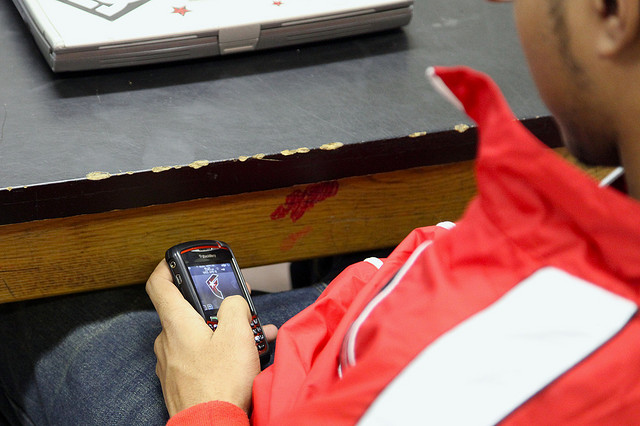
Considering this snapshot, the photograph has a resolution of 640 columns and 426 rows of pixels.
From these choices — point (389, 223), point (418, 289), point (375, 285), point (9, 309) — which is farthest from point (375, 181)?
point (9, 309)

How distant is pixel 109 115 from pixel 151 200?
10 centimetres

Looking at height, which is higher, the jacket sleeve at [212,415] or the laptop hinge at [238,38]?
the laptop hinge at [238,38]

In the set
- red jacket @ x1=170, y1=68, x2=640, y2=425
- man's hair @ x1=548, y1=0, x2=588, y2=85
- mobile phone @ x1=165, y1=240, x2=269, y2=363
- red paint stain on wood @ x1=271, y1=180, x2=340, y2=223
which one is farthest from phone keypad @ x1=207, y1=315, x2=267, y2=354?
man's hair @ x1=548, y1=0, x2=588, y2=85

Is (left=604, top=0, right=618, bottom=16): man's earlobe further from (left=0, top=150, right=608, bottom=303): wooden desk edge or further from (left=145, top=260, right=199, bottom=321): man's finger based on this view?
(left=145, top=260, right=199, bottom=321): man's finger

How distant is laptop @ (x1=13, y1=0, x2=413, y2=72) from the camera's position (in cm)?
63

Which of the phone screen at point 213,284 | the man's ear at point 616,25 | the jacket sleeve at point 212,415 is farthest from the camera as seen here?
the phone screen at point 213,284

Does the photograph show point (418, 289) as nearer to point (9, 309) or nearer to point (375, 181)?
point (375, 181)

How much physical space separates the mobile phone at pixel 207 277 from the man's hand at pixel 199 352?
0.04ft

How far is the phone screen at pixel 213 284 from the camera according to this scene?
59 cm

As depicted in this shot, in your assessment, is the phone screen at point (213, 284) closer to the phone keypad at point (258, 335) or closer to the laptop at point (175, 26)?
the phone keypad at point (258, 335)

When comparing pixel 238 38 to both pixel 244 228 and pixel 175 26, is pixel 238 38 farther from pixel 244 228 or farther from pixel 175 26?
pixel 244 228

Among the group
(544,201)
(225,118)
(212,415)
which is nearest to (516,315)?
(544,201)

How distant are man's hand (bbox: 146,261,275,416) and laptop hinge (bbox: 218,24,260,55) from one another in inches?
9.0

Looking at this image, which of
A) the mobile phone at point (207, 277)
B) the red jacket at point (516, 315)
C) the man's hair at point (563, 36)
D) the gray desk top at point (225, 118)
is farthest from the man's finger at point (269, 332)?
the man's hair at point (563, 36)
